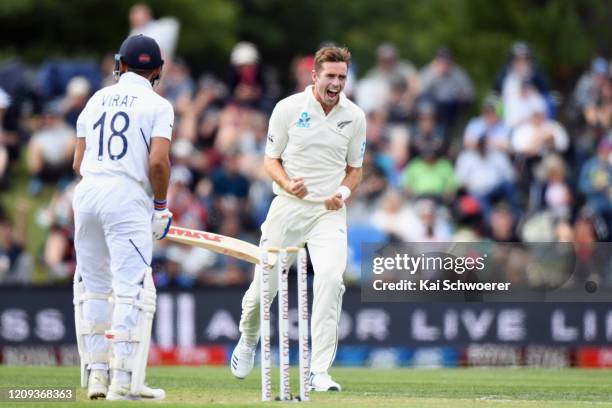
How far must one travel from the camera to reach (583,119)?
76.5 ft

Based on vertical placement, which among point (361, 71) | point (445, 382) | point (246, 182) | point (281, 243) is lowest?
point (445, 382)

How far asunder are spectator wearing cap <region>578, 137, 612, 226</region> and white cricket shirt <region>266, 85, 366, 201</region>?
8.96 metres

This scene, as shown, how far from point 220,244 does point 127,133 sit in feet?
3.59

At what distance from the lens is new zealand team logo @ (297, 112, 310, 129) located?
1320cm

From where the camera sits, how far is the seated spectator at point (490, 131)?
73.0ft

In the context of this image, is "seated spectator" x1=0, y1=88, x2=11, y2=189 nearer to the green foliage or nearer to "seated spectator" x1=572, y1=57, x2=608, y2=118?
"seated spectator" x1=572, y1=57, x2=608, y2=118

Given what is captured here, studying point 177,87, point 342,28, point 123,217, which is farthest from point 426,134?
point 342,28

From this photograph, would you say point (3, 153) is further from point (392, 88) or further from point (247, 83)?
point (392, 88)

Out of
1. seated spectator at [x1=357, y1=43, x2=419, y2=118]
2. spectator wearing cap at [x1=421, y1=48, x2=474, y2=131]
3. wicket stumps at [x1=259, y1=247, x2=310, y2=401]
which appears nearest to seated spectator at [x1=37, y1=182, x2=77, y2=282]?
seated spectator at [x1=357, y1=43, x2=419, y2=118]

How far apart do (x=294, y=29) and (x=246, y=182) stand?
83.4ft

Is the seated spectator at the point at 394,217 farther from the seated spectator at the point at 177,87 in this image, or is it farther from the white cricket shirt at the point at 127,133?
the white cricket shirt at the point at 127,133

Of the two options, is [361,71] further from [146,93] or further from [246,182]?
[146,93]

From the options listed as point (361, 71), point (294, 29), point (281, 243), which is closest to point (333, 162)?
point (281, 243)

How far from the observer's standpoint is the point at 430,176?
22.0m
